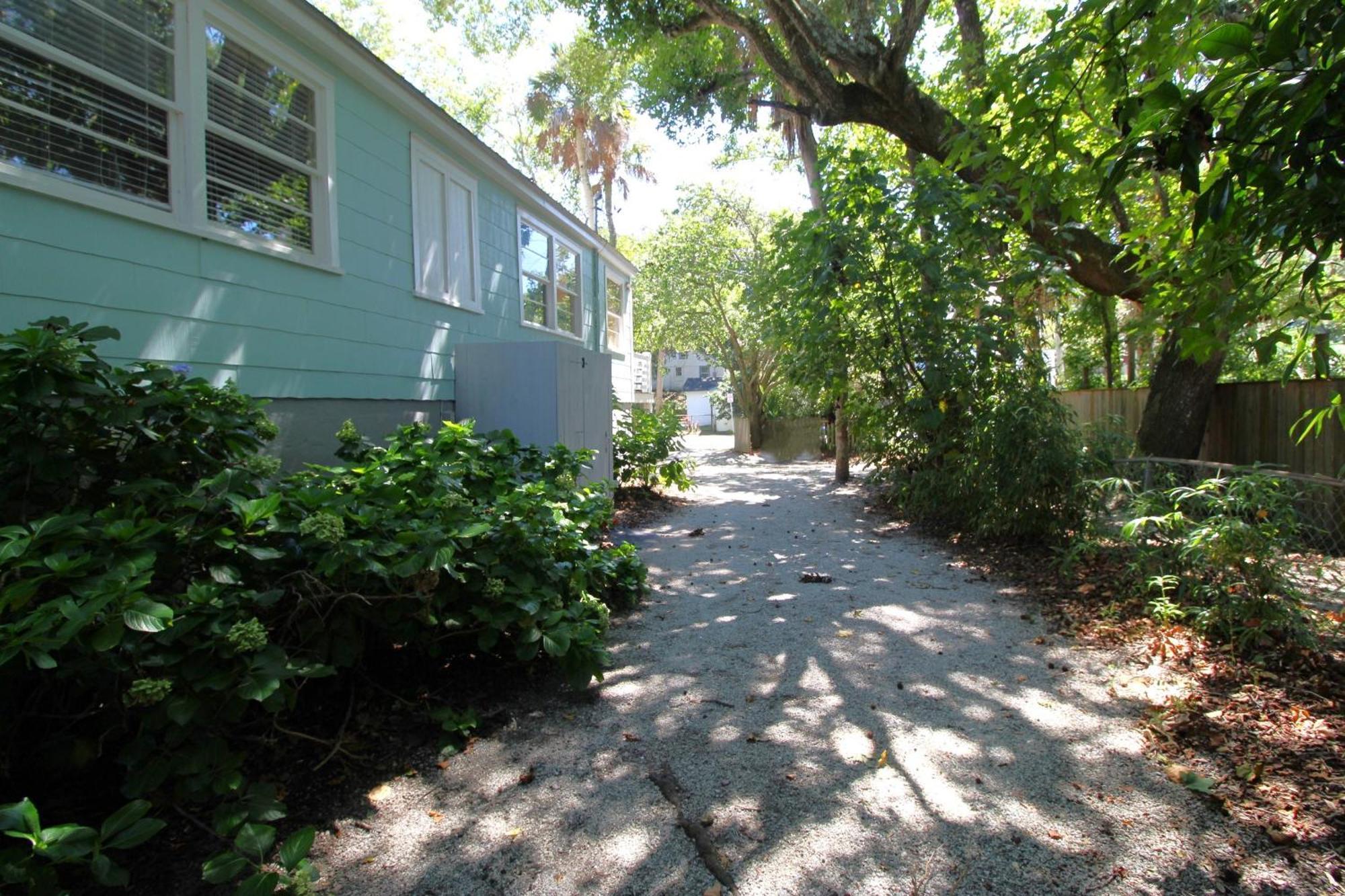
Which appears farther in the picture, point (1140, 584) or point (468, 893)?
point (1140, 584)

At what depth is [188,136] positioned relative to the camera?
4.50m

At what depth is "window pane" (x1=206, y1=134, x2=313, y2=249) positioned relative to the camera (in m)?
4.86

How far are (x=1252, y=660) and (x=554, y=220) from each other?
33.1ft

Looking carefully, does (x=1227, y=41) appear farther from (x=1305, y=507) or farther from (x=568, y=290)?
(x=568, y=290)

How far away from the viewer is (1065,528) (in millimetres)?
6016

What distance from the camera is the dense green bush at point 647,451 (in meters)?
10.1

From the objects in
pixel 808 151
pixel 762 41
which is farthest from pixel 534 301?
pixel 808 151

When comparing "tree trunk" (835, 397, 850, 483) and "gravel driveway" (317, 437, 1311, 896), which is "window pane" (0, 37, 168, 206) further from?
"tree trunk" (835, 397, 850, 483)

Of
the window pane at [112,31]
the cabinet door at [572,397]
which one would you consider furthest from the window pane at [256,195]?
the cabinet door at [572,397]

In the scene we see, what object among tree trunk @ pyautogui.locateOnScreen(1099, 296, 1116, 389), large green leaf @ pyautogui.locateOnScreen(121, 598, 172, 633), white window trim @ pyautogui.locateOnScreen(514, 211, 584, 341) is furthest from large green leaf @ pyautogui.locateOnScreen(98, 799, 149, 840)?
white window trim @ pyautogui.locateOnScreen(514, 211, 584, 341)

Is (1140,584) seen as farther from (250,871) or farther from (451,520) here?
(250,871)

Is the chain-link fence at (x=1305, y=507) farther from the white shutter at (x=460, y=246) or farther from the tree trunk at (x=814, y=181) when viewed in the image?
the white shutter at (x=460, y=246)

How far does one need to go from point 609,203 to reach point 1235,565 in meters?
26.8

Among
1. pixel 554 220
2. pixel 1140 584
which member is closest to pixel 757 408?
pixel 554 220
